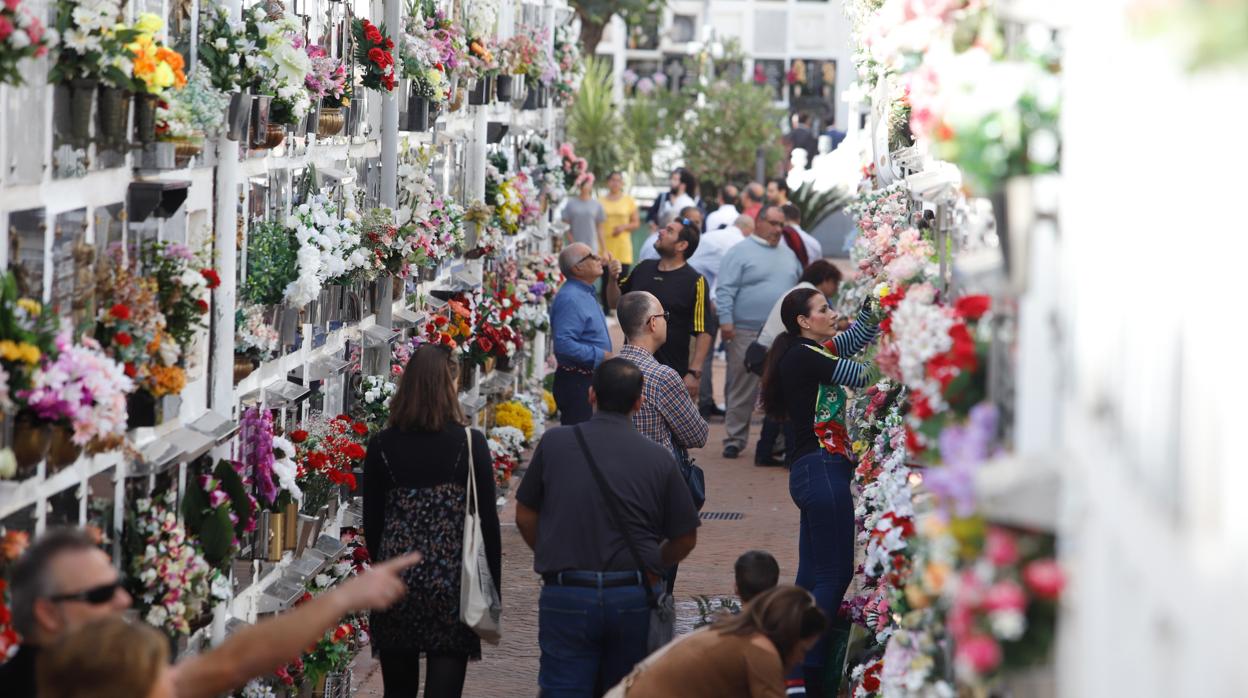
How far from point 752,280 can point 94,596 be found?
32.9ft

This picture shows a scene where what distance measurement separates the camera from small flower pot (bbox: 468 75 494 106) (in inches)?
506

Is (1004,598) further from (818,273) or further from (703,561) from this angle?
(818,273)

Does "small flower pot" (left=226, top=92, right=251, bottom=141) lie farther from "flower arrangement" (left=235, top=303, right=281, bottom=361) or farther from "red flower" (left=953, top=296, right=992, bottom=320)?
"red flower" (left=953, top=296, right=992, bottom=320)

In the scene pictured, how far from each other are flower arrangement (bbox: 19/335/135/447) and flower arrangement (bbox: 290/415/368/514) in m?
2.79

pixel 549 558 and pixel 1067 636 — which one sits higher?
pixel 1067 636

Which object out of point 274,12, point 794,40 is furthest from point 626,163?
point 274,12

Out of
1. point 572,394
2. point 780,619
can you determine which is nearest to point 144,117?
point 780,619

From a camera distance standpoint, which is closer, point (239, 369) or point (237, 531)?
point (237, 531)

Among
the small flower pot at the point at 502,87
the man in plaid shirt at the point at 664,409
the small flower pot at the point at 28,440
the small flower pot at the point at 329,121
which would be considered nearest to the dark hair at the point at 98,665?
the small flower pot at the point at 28,440

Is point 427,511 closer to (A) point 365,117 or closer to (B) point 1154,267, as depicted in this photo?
(A) point 365,117

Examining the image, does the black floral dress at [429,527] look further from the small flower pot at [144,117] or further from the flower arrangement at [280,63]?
the small flower pot at [144,117]

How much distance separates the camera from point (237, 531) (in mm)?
6445

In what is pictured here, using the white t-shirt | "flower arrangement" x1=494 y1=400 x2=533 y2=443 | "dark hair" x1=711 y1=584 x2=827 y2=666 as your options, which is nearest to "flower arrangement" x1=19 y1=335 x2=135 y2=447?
"dark hair" x1=711 y1=584 x2=827 y2=666

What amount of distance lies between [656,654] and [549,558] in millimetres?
694
